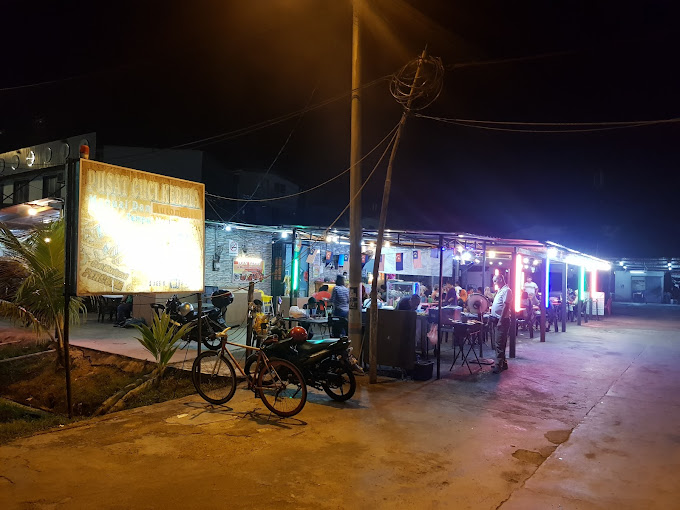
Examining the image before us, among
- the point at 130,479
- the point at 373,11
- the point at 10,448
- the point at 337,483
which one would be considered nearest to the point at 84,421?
the point at 10,448

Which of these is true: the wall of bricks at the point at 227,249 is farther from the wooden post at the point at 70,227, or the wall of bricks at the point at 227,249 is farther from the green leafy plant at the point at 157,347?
the wooden post at the point at 70,227

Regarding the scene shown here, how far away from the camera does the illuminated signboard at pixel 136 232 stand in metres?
6.05

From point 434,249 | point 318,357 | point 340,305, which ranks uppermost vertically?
point 434,249

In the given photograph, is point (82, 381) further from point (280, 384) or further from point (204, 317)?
point (280, 384)

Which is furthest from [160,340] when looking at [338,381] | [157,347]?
[338,381]

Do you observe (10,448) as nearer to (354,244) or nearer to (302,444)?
(302,444)

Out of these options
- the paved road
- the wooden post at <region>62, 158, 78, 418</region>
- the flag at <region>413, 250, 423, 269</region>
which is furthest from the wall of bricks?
the wooden post at <region>62, 158, 78, 418</region>

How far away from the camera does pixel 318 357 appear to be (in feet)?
23.0

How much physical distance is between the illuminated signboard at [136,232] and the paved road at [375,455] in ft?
6.24

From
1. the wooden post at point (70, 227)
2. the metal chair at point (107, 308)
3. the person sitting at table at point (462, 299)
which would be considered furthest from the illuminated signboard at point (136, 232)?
the person sitting at table at point (462, 299)

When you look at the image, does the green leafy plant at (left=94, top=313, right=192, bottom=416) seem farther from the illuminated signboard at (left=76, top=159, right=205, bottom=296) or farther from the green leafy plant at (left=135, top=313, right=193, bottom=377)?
the illuminated signboard at (left=76, top=159, right=205, bottom=296)

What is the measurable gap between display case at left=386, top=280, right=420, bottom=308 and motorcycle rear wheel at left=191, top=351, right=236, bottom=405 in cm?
618

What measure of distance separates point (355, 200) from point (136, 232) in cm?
420

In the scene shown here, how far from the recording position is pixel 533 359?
11.7 metres
